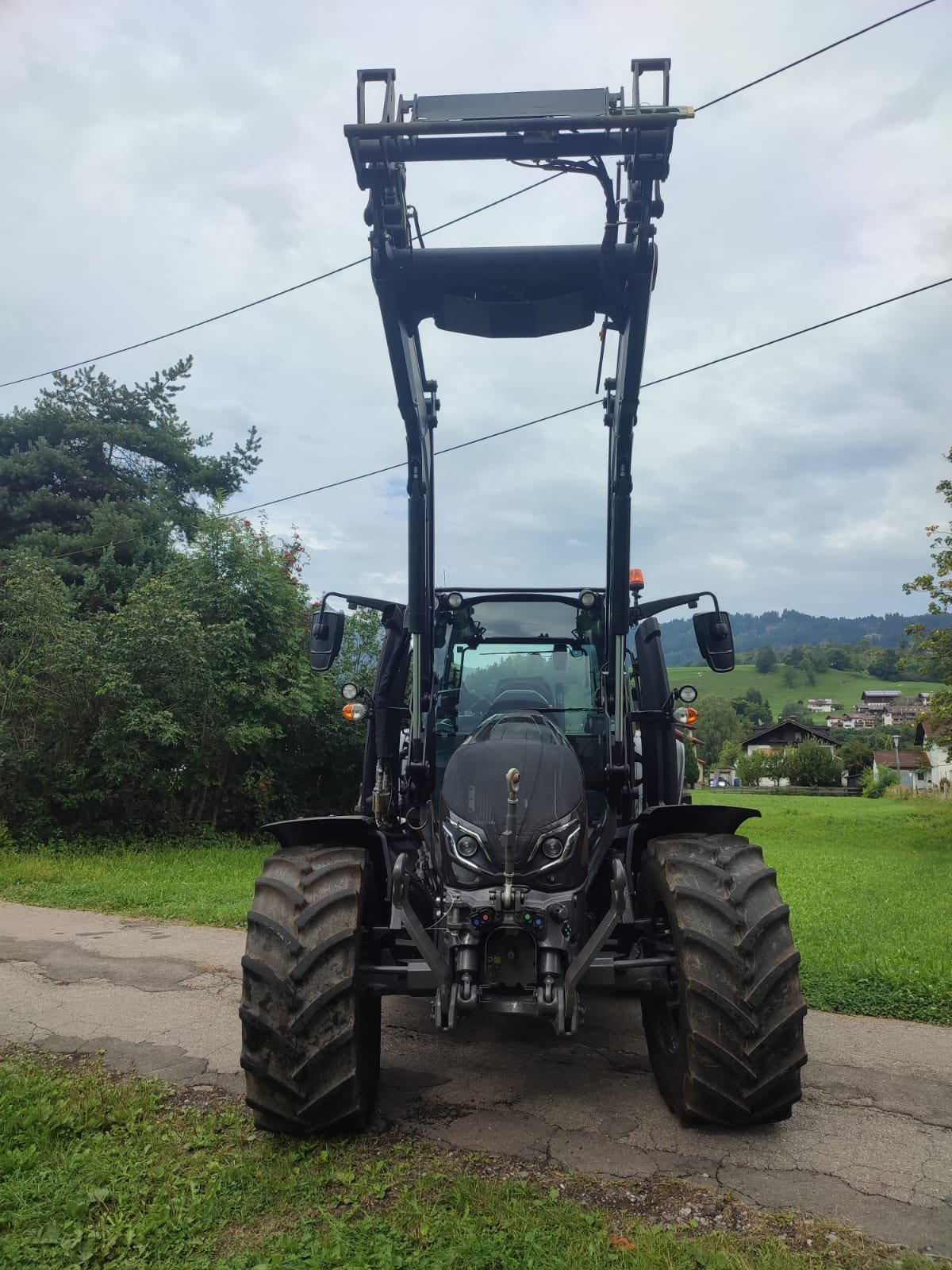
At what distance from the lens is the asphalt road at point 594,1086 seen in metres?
3.55

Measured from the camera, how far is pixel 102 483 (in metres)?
20.8

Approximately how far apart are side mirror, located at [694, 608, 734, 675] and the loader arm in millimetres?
610

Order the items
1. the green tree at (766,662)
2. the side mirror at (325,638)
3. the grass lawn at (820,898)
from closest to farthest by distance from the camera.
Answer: the side mirror at (325,638), the grass lawn at (820,898), the green tree at (766,662)

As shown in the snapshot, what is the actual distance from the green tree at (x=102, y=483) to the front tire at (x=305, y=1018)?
51.1 ft

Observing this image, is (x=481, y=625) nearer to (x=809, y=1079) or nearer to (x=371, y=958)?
(x=371, y=958)

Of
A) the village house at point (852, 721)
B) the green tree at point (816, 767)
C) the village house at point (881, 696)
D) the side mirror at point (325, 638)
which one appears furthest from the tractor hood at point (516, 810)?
the village house at point (881, 696)

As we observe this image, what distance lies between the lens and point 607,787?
493cm

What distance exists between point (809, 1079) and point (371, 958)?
2379 millimetres

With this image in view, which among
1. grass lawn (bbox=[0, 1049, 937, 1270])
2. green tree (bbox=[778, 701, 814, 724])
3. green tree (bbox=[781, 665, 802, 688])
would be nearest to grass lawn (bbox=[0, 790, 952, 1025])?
grass lawn (bbox=[0, 1049, 937, 1270])

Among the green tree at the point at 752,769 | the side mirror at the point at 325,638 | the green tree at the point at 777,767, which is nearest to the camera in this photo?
the side mirror at the point at 325,638

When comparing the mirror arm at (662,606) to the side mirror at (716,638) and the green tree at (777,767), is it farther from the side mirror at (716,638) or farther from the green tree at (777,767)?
the green tree at (777,767)

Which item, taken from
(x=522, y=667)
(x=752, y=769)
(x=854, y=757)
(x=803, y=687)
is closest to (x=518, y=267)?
(x=522, y=667)

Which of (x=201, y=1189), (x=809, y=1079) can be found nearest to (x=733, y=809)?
(x=809, y=1079)

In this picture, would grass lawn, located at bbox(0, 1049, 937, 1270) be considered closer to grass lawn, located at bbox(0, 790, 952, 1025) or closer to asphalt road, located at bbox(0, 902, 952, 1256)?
asphalt road, located at bbox(0, 902, 952, 1256)
